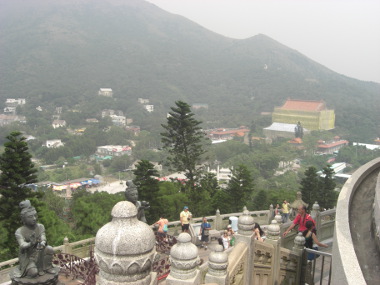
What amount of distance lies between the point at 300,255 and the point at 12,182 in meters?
9.67

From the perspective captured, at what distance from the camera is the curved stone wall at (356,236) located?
2.82m

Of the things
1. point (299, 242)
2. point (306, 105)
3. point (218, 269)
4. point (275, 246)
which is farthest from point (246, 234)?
point (306, 105)

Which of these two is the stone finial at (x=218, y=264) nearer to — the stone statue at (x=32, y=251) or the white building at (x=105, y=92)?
the stone statue at (x=32, y=251)

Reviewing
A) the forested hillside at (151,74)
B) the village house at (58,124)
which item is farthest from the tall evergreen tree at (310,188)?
the village house at (58,124)

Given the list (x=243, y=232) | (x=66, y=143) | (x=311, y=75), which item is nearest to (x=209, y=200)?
(x=243, y=232)

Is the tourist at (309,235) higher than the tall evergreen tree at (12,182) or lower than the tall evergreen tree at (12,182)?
higher

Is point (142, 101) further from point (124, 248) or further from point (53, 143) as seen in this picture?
point (124, 248)

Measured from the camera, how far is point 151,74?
15250cm

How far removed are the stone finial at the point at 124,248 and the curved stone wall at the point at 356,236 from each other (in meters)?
1.42

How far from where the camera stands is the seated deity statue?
5.30 meters

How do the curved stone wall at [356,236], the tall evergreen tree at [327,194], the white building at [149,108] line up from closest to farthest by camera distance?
the curved stone wall at [356,236] → the tall evergreen tree at [327,194] → the white building at [149,108]

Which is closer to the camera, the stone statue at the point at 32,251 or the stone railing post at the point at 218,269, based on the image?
the stone railing post at the point at 218,269

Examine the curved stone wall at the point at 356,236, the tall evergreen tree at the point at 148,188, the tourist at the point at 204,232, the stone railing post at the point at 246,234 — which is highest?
the curved stone wall at the point at 356,236

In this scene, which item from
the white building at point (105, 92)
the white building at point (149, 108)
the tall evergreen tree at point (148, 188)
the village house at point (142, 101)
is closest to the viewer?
the tall evergreen tree at point (148, 188)
